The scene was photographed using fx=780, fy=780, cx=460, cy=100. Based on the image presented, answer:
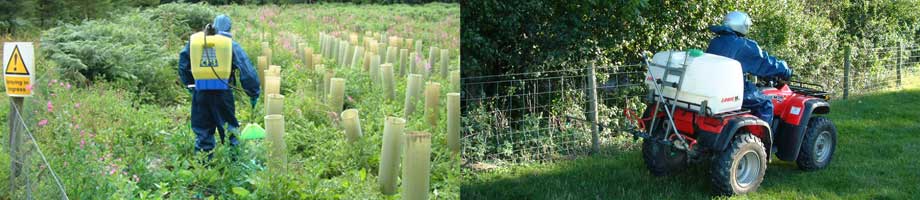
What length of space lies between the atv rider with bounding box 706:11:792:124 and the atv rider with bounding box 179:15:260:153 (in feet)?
12.3

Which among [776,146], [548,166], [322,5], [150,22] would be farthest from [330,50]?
[776,146]

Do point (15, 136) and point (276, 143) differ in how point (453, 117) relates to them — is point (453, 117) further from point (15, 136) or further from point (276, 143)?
point (15, 136)

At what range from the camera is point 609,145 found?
6098mm

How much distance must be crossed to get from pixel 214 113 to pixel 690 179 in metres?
3.92

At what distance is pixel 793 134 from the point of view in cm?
522

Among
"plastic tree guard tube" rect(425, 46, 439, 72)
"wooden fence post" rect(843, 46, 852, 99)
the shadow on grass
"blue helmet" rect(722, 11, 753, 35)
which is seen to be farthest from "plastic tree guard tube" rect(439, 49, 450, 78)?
"wooden fence post" rect(843, 46, 852, 99)

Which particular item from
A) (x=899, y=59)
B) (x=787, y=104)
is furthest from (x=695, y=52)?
(x=899, y=59)

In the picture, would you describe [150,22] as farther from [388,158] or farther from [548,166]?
[548,166]

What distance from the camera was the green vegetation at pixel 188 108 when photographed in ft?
6.43

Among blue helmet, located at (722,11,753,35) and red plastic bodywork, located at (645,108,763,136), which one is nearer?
red plastic bodywork, located at (645,108,763,136)

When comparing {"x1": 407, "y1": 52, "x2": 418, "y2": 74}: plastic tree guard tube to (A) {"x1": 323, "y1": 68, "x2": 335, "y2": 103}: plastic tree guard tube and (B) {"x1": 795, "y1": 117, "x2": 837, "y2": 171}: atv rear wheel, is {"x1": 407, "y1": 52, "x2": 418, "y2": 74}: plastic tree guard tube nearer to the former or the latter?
(A) {"x1": 323, "y1": 68, "x2": 335, "y2": 103}: plastic tree guard tube

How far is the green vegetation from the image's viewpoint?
1.96 meters

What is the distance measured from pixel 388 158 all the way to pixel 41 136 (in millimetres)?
1327

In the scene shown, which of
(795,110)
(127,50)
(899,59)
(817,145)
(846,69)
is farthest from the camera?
(899,59)
